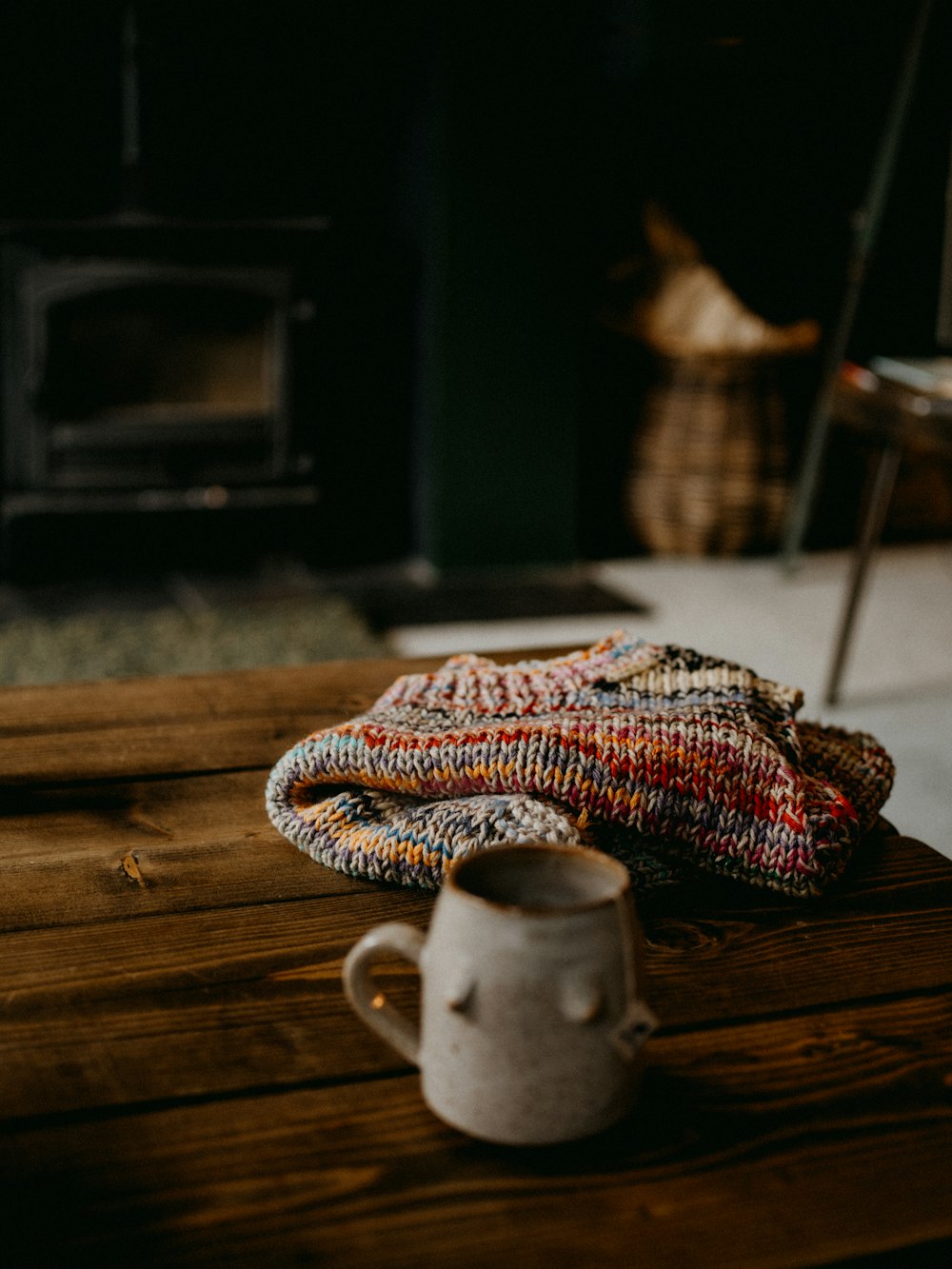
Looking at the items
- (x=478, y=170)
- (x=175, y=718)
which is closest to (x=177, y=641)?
(x=478, y=170)

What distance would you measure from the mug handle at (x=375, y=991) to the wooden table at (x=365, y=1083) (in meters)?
0.03

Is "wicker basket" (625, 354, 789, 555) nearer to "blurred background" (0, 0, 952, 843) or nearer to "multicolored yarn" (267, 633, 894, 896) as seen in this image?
"blurred background" (0, 0, 952, 843)

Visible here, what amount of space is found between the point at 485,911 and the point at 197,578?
2321mm

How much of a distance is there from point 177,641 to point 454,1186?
1.90m

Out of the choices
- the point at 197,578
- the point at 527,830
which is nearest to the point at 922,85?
the point at 197,578

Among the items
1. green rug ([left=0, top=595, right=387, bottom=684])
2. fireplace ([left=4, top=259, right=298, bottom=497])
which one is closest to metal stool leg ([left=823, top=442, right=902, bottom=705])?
green rug ([left=0, top=595, right=387, bottom=684])

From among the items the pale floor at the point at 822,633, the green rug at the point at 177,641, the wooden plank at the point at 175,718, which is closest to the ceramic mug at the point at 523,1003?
the wooden plank at the point at 175,718

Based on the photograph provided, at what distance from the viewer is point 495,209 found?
2621 mm

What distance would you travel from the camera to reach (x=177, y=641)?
230 centimetres

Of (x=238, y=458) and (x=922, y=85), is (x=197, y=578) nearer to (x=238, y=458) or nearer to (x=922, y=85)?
(x=238, y=458)

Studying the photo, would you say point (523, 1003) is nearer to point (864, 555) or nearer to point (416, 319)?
point (864, 555)

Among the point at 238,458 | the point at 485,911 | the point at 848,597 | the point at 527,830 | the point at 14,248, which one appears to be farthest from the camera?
the point at 238,458

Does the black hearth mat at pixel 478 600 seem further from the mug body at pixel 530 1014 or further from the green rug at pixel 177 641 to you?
the mug body at pixel 530 1014

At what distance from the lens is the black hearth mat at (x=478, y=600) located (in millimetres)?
2549
